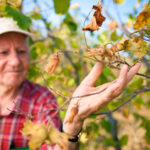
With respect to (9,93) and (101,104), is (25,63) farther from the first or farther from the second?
(101,104)

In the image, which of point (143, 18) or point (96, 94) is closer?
point (143, 18)

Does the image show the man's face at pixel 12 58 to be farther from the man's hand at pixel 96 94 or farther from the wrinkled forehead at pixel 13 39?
the man's hand at pixel 96 94

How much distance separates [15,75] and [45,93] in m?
0.32

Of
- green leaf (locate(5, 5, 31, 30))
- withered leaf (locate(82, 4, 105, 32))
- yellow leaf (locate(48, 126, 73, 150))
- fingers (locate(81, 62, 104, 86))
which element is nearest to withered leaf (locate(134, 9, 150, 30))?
withered leaf (locate(82, 4, 105, 32))

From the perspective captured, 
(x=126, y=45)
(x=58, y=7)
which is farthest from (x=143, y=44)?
(x=58, y=7)

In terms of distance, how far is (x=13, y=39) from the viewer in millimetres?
1518

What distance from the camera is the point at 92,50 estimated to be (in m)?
0.64

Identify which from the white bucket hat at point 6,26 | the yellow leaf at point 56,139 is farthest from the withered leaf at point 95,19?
the white bucket hat at point 6,26

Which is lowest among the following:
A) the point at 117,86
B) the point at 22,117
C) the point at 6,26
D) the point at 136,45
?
the point at 22,117

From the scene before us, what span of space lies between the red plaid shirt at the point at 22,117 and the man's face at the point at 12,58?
18 centimetres

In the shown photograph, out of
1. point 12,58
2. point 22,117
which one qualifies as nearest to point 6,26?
point 12,58

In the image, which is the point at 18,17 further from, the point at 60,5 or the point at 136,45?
the point at 136,45

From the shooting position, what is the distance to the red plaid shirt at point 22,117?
5.03ft

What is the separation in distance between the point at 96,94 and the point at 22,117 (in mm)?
938
